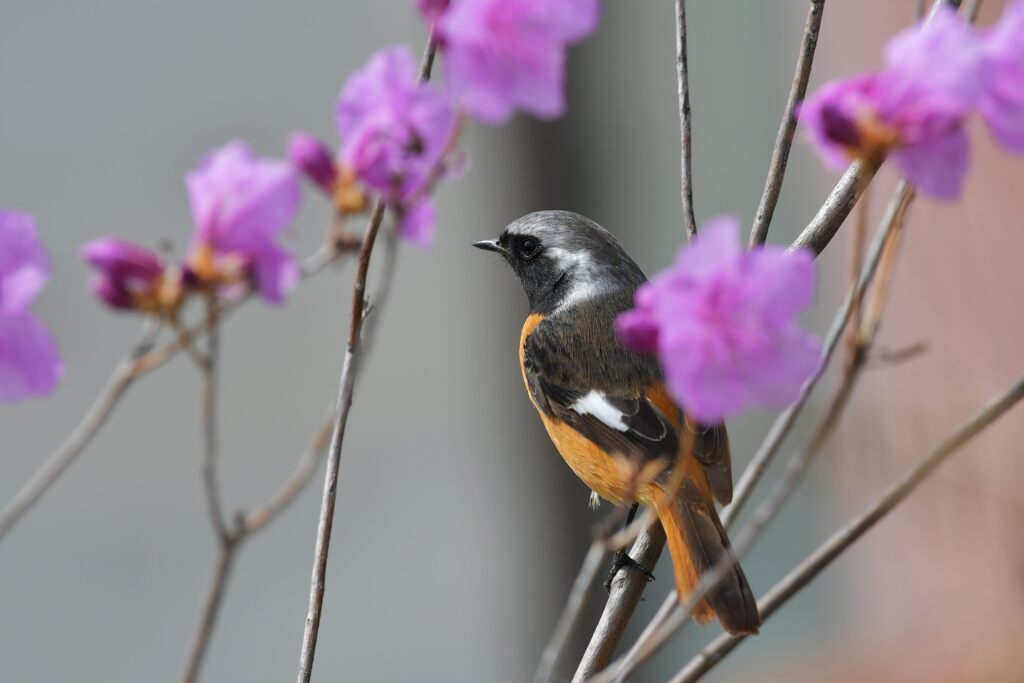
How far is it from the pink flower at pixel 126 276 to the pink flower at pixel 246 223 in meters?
0.04

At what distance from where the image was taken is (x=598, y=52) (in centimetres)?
598

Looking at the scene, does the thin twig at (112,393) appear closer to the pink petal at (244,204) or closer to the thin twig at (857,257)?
the pink petal at (244,204)

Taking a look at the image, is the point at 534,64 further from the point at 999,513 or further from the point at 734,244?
the point at 999,513

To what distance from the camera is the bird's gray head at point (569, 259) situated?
9.44 ft

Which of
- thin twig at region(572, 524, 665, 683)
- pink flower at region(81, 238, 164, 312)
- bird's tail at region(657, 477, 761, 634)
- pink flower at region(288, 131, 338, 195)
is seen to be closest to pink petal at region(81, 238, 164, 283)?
pink flower at region(81, 238, 164, 312)

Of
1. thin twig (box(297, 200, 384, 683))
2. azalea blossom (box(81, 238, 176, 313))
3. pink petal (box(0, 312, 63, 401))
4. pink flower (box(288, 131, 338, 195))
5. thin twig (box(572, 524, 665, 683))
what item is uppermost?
pink flower (box(288, 131, 338, 195))

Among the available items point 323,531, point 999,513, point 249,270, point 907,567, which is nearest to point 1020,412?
point 999,513

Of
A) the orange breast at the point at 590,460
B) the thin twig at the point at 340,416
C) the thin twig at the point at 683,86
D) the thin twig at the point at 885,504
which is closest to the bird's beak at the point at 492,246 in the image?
the orange breast at the point at 590,460

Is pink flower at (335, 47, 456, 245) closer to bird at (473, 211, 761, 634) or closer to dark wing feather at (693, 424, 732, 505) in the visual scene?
bird at (473, 211, 761, 634)

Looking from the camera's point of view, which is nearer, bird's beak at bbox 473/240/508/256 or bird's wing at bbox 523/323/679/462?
bird's wing at bbox 523/323/679/462

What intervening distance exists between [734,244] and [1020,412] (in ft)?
15.2

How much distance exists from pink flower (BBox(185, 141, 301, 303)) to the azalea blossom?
0.11ft

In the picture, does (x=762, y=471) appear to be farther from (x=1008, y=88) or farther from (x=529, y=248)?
(x=529, y=248)

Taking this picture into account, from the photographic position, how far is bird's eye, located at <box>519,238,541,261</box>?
117 inches
